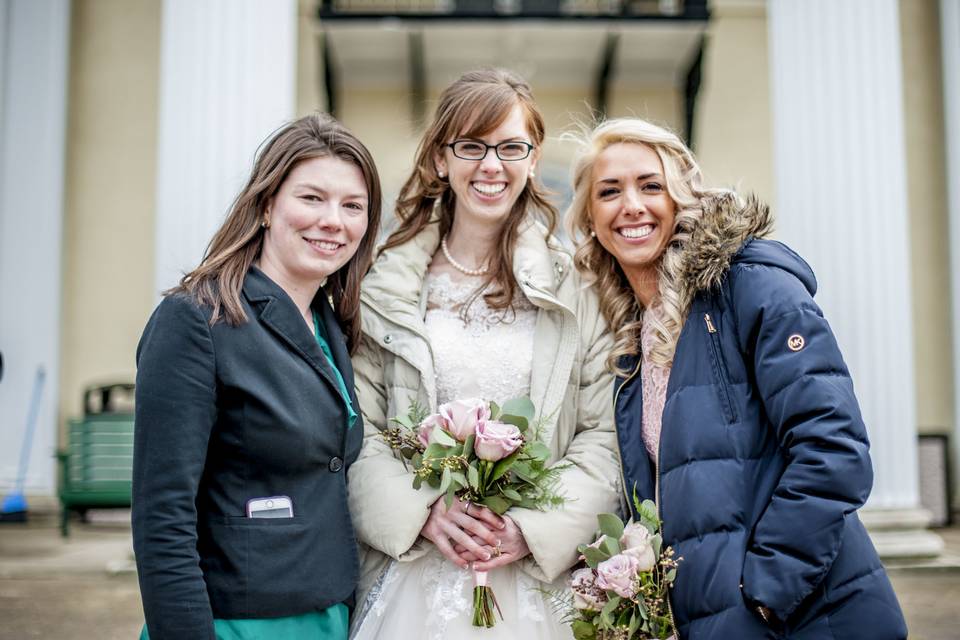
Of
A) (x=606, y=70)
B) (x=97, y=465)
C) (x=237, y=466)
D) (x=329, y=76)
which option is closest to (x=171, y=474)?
(x=237, y=466)

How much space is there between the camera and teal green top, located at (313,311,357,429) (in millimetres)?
2133

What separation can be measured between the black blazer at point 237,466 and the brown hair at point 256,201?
1.9 inches

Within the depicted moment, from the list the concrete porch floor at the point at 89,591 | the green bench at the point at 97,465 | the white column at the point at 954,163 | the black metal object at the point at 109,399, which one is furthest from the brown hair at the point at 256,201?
the white column at the point at 954,163

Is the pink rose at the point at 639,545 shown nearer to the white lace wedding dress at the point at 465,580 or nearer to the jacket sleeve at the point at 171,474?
the white lace wedding dress at the point at 465,580

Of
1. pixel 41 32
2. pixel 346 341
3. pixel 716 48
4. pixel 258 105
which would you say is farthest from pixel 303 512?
pixel 716 48

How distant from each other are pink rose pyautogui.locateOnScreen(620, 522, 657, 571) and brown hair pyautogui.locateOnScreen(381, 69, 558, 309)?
0.83 metres

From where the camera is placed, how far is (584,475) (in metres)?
2.37

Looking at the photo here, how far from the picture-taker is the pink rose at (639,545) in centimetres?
201

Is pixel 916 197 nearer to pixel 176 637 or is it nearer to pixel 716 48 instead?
pixel 716 48

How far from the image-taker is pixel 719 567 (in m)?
1.95

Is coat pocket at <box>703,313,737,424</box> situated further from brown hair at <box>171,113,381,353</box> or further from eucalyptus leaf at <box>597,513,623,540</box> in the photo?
brown hair at <box>171,113,381,353</box>

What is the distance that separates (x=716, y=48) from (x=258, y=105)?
220 inches

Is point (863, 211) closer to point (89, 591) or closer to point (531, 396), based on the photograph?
point (531, 396)

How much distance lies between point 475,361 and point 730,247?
32.2 inches
